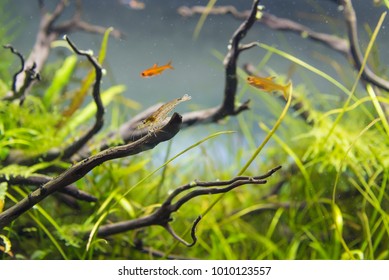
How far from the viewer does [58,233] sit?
2.25 metres

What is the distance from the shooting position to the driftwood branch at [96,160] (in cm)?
139

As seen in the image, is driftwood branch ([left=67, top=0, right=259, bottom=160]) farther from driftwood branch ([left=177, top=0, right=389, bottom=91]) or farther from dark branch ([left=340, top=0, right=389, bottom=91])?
dark branch ([left=340, top=0, right=389, bottom=91])

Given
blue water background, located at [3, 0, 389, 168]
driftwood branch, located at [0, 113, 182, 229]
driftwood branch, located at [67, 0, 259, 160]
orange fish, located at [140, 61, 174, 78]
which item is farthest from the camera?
blue water background, located at [3, 0, 389, 168]

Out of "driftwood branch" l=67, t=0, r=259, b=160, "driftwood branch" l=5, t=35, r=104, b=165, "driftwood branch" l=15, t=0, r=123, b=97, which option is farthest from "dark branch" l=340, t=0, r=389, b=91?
"driftwood branch" l=5, t=35, r=104, b=165

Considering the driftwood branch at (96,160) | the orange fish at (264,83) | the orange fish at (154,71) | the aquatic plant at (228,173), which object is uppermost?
the orange fish at (154,71)

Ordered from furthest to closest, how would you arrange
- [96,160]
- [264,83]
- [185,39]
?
[185,39], [264,83], [96,160]

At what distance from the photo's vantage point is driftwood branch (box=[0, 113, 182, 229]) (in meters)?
1.39

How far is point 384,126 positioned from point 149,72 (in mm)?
1057

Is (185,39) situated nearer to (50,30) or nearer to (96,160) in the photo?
(50,30)

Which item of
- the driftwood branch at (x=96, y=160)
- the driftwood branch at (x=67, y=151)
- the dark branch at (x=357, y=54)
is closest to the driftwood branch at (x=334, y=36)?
the dark branch at (x=357, y=54)

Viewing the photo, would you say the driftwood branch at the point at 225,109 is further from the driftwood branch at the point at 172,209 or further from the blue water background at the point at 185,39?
the driftwood branch at the point at 172,209

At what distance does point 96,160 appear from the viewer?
1.51m

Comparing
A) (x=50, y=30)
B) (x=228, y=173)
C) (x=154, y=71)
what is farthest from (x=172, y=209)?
(x=50, y=30)
